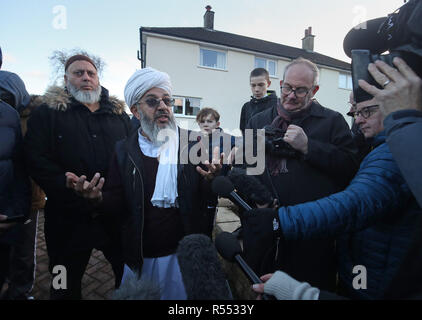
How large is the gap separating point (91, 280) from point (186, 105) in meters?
12.1

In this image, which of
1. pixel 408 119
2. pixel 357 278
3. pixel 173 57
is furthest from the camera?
pixel 173 57

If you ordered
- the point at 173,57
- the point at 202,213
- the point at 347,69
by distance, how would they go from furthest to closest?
1. the point at 347,69
2. the point at 173,57
3. the point at 202,213

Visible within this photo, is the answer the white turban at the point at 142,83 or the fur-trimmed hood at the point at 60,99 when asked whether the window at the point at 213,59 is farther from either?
the white turban at the point at 142,83

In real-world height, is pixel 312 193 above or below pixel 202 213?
above

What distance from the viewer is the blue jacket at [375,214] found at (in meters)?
0.97

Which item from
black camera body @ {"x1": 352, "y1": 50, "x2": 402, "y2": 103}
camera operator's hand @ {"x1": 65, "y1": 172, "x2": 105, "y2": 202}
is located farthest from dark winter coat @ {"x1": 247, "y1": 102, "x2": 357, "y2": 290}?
camera operator's hand @ {"x1": 65, "y1": 172, "x2": 105, "y2": 202}

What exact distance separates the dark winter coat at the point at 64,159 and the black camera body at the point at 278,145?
5.33 ft

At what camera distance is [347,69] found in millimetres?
19031

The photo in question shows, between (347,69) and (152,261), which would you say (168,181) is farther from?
(347,69)

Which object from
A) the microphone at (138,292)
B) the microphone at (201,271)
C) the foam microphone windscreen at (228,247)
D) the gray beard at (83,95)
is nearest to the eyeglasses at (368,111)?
the foam microphone windscreen at (228,247)

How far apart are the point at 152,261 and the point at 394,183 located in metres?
1.75

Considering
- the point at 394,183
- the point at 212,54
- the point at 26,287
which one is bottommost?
the point at 26,287

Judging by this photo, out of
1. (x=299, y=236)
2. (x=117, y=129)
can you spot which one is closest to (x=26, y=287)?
(x=117, y=129)

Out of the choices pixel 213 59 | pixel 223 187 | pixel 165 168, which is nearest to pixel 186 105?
pixel 213 59
